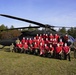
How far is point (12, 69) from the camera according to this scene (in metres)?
9.92

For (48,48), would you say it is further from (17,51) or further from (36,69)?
(36,69)

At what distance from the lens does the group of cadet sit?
44.6ft

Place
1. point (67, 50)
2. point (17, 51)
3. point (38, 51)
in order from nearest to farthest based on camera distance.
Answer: point (67, 50)
point (38, 51)
point (17, 51)

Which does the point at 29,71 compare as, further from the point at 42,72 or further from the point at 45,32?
the point at 45,32

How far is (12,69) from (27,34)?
8.99m

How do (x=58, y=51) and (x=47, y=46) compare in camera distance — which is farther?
(x=47, y=46)

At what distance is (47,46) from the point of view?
15086 mm

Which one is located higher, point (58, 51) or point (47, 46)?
point (47, 46)

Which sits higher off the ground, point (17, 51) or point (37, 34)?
point (37, 34)

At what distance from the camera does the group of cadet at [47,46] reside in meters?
13.6

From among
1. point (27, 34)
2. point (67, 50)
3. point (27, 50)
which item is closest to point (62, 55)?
point (67, 50)

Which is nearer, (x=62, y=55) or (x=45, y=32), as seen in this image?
(x=62, y=55)

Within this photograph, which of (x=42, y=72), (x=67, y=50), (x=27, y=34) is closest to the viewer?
(x=42, y=72)

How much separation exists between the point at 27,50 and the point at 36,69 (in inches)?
259
